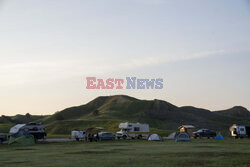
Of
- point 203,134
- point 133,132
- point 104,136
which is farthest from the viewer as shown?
point 133,132

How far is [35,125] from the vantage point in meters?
57.8

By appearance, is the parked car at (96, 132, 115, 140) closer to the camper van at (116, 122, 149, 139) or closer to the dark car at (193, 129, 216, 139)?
the camper van at (116, 122, 149, 139)

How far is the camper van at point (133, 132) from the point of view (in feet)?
211

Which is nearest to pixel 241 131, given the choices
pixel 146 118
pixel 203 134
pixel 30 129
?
pixel 203 134

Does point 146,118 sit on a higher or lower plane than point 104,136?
higher

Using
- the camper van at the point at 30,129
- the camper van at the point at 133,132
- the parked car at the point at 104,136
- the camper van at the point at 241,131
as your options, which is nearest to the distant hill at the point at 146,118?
the camper van at the point at 133,132

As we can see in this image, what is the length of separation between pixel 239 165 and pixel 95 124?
101522mm

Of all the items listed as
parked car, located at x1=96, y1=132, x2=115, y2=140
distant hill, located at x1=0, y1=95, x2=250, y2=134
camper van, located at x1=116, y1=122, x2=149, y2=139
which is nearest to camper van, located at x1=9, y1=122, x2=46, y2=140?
parked car, located at x1=96, y1=132, x2=115, y2=140

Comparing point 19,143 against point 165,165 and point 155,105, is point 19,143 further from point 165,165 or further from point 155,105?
point 155,105

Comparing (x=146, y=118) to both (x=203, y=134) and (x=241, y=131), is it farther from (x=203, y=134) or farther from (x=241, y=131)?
(x=241, y=131)

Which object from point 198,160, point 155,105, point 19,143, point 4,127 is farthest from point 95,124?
point 198,160

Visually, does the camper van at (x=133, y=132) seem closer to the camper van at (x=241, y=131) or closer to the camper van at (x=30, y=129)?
the camper van at (x=30, y=129)

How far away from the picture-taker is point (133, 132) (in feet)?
215

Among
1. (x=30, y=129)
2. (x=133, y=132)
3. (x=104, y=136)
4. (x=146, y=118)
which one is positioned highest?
(x=146, y=118)
